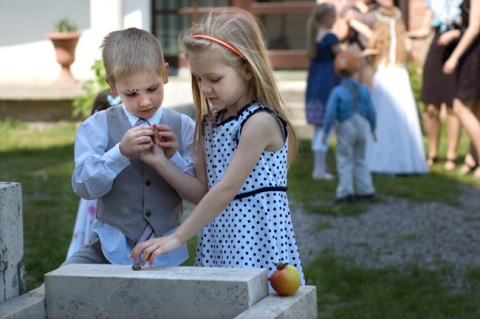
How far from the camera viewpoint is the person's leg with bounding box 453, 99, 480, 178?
8.55 m

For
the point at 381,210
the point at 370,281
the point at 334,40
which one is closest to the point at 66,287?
the point at 370,281

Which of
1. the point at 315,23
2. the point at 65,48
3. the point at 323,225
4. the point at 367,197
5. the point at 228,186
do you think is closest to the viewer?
the point at 228,186

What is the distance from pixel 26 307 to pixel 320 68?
627cm

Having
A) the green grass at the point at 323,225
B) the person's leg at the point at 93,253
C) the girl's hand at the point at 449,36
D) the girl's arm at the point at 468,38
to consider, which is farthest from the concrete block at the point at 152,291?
the girl's hand at the point at 449,36

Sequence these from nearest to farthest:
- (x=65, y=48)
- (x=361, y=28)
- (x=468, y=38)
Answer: (x=468, y=38), (x=361, y=28), (x=65, y=48)

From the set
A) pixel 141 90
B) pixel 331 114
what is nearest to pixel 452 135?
pixel 331 114

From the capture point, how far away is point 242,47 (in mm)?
3047

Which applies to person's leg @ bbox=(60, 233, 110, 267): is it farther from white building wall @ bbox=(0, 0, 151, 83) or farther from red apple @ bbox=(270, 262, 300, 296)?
white building wall @ bbox=(0, 0, 151, 83)

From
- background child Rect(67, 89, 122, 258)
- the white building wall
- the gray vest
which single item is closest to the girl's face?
the gray vest

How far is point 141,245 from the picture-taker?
292 centimetres

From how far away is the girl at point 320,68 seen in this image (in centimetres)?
870

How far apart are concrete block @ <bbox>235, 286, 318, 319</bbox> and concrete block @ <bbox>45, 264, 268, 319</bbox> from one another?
1.6 inches

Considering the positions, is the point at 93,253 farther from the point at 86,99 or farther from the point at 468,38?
the point at 86,99

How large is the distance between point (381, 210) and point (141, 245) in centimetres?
480
